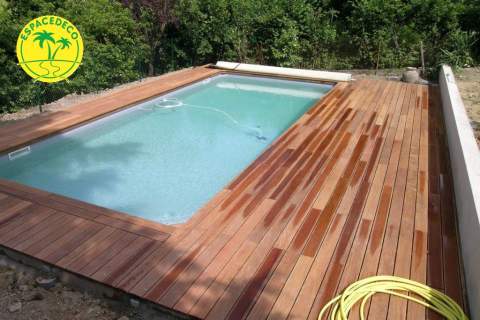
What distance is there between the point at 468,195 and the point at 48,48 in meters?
4.67

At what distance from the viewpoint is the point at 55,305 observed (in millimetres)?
2119

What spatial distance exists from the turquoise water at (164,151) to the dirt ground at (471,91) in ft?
7.27

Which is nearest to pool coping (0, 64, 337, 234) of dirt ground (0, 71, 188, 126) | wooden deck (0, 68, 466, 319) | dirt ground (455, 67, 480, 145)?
wooden deck (0, 68, 466, 319)

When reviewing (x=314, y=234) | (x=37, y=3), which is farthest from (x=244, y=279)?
(x=37, y=3)

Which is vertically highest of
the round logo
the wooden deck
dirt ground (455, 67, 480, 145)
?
the round logo

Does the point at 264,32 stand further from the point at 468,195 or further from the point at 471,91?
the point at 468,195

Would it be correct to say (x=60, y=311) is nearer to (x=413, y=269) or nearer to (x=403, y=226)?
(x=413, y=269)

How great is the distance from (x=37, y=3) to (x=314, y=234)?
24.2 ft

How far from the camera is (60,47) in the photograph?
15.4ft

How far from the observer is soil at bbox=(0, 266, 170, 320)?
80.5 inches

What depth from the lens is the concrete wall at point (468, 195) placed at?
1971mm

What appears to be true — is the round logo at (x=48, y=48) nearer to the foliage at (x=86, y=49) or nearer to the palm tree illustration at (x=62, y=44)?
the palm tree illustration at (x=62, y=44)

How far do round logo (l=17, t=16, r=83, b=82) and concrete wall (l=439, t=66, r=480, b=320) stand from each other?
4.42 m

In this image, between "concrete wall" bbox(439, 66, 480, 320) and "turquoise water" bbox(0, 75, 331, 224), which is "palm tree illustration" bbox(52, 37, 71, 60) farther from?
"concrete wall" bbox(439, 66, 480, 320)
